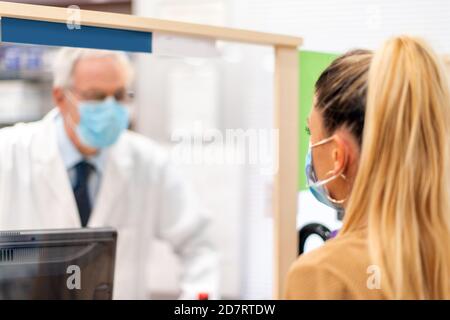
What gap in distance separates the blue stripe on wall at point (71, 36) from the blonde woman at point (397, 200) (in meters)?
0.61

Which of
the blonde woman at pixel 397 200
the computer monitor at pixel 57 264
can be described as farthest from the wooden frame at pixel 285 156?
the blonde woman at pixel 397 200

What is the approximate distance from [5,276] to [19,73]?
6.89 ft

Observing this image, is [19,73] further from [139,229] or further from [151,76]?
[139,229]

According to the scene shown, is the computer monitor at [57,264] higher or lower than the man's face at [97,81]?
lower

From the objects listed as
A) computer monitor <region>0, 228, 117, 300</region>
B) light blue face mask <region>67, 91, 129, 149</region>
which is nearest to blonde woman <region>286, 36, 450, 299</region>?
computer monitor <region>0, 228, 117, 300</region>

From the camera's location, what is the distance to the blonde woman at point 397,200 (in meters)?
0.91

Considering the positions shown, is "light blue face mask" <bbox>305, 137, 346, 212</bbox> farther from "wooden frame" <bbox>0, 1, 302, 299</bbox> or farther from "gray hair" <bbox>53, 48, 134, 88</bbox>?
"gray hair" <bbox>53, 48, 134, 88</bbox>

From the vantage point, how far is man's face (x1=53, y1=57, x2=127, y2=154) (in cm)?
204

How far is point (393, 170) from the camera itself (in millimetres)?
939

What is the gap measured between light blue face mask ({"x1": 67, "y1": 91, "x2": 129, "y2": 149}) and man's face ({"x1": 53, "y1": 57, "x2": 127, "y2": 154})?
0.07 feet

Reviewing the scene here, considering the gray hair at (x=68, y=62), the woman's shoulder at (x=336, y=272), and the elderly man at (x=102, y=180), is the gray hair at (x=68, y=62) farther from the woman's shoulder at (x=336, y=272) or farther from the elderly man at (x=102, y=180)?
the woman's shoulder at (x=336, y=272)

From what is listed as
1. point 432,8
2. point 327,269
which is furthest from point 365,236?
point 432,8

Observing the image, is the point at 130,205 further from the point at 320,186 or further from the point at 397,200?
the point at 397,200

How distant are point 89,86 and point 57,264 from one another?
969mm
